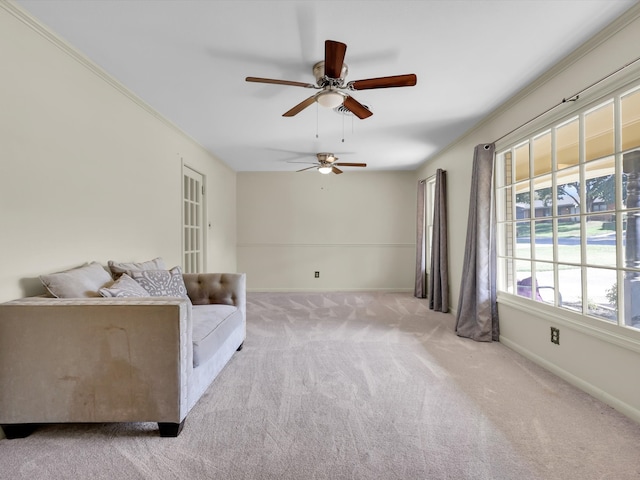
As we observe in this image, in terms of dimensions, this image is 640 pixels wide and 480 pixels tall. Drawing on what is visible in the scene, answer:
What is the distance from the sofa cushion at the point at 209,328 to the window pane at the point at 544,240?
264 centimetres

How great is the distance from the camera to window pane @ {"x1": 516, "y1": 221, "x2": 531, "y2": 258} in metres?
2.92

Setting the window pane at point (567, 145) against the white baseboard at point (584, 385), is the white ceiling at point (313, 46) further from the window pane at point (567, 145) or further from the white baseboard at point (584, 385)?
the white baseboard at point (584, 385)

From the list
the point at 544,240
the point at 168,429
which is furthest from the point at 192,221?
the point at 544,240

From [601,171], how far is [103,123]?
3.59 m

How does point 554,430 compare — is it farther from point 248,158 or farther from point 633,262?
point 248,158

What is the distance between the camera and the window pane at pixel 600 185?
2.05 metres

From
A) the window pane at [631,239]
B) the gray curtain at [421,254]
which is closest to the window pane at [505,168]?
the window pane at [631,239]

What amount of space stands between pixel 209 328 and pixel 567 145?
9.63 ft

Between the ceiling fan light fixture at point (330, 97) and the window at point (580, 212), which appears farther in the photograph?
the ceiling fan light fixture at point (330, 97)

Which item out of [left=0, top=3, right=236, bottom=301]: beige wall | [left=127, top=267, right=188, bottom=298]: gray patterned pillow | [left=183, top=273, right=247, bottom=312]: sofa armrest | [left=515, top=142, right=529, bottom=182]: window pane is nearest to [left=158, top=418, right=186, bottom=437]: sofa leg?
[left=127, top=267, right=188, bottom=298]: gray patterned pillow

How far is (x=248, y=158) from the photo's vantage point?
511cm

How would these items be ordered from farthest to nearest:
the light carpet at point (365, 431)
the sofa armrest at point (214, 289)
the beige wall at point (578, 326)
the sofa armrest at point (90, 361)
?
1. the sofa armrest at point (214, 289)
2. the beige wall at point (578, 326)
3. the sofa armrest at point (90, 361)
4. the light carpet at point (365, 431)

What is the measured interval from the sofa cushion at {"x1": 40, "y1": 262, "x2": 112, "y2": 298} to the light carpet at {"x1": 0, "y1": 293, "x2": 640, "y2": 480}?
2.32 feet

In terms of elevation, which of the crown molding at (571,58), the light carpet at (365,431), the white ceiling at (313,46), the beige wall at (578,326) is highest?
the white ceiling at (313,46)
